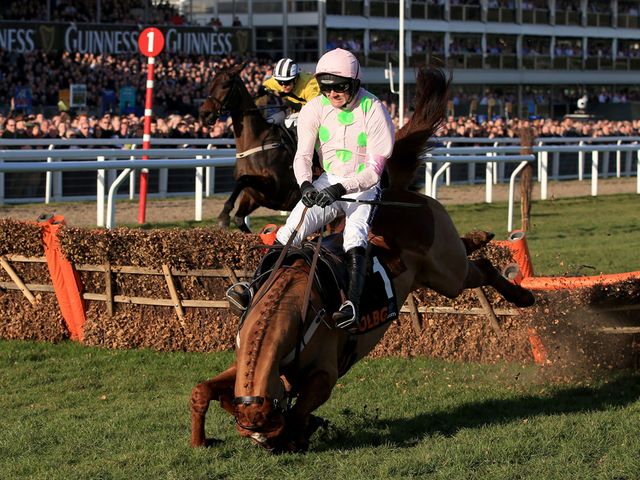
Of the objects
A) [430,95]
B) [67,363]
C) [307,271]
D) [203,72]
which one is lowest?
[67,363]

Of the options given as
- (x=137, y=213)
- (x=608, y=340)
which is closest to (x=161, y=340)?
(x=608, y=340)

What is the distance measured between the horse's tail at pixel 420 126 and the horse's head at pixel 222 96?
4.67 m

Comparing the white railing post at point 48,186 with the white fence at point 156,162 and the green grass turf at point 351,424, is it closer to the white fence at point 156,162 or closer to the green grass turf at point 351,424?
the white fence at point 156,162

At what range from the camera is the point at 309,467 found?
486 cm

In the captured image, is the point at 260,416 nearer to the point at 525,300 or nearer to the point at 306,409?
the point at 306,409

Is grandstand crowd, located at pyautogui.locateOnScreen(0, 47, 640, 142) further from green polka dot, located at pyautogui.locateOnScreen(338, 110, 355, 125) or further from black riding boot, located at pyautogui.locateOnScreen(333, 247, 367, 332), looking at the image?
black riding boot, located at pyautogui.locateOnScreen(333, 247, 367, 332)

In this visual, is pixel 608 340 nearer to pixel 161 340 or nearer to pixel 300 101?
pixel 161 340

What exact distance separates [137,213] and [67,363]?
6.48m

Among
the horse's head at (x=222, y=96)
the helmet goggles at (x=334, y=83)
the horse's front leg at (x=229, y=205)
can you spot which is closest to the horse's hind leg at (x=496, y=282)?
the helmet goggles at (x=334, y=83)

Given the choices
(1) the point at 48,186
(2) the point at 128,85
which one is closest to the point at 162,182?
(1) the point at 48,186

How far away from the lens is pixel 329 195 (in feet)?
17.5

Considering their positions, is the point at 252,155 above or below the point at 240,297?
above

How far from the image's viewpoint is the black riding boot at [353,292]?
504cm

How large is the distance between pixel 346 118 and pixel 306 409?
161 cm
